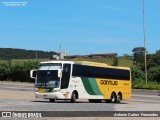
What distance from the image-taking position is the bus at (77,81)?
33.9m

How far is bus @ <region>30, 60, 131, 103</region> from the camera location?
111 ft

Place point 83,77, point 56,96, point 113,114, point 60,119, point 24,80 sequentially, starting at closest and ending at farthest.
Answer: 1. point 60,119
2. point 113,114
3. point 56,96
4. point 83,77
5. point 24,80

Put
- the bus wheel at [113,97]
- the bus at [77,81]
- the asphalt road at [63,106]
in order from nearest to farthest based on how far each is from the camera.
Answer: the asphalt road at [63,106]
the bus at [77,81]
the bus wheel at [113,97]

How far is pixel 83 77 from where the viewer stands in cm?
3603

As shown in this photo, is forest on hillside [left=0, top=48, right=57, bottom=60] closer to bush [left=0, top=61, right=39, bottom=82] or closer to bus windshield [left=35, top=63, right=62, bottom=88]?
bush [left=0, top=61, right=39, bottom=82]

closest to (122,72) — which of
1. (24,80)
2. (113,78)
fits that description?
(113,78)

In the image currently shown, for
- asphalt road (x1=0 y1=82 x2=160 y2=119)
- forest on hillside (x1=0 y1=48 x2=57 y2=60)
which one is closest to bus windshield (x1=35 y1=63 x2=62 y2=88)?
asphalt road (x1=0 y1=82 x2=160 y2=119)

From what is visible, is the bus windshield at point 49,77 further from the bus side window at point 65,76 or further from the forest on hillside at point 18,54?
the forest on hillside at point 18,54

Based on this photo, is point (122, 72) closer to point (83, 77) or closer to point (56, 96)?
point (83, 77)

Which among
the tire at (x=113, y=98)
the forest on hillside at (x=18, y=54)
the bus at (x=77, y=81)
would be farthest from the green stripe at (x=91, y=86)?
the forest on hillside at (x=18, y=54)

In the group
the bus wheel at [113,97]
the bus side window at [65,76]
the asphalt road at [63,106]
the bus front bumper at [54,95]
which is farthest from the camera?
the bus wheel at [113,97]

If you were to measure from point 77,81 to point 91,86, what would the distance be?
2.08 m

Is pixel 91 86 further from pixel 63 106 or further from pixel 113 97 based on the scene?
pixel 63 106

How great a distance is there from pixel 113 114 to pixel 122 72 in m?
22.4
